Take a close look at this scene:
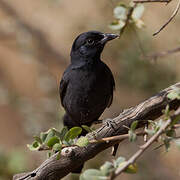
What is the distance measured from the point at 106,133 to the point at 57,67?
4.40 metres

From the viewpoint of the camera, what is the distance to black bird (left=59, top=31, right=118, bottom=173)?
3.47 m

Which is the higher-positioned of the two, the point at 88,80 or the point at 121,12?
the point at 88,80

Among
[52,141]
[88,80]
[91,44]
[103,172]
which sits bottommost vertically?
[103,172]

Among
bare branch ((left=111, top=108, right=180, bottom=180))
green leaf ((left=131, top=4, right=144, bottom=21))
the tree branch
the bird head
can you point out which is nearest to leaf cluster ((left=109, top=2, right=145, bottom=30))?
green leaf ((left=131, top=4, right=144, bottom=21))

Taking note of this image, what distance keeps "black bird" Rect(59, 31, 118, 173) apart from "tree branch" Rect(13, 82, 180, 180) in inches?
46.6

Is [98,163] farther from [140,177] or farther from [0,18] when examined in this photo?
[0,18]

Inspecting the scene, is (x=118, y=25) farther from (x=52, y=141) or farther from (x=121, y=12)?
(x=52, y=141)

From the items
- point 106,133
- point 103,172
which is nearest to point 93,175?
point 103,172

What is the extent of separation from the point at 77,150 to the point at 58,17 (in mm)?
4840

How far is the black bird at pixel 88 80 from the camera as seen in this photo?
11.4 feet

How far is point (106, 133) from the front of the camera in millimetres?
2225

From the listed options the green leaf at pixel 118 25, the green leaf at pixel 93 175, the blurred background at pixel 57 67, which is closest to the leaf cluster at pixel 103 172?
the green leaf at pixel 93 175

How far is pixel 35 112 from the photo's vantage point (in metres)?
5.75

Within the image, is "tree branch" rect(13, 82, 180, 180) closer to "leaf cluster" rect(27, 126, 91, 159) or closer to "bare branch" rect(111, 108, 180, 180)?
"leaf cluster" rect(27, 126, 91, 159)
